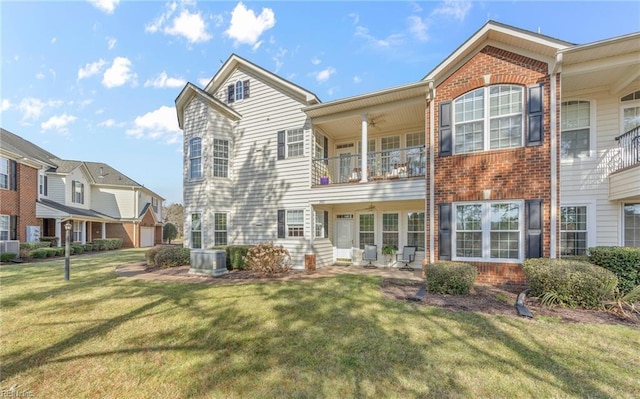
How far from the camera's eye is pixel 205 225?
1216cm

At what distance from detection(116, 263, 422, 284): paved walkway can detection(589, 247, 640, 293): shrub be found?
4.56 meters

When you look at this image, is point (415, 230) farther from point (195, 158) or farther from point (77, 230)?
point (77, 230)

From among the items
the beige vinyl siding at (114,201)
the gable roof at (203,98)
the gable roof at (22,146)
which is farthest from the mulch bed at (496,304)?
the beige vinyl siding at (114,201)

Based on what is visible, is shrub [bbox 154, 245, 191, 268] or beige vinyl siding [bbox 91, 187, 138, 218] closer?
shrub [bbox 154, 245, 191, 268]

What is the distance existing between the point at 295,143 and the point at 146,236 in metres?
25.6

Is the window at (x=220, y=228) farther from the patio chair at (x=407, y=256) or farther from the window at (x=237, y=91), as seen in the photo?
the patio chair at (x=407, y=256)

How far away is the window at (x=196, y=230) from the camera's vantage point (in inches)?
486

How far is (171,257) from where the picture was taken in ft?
38.5

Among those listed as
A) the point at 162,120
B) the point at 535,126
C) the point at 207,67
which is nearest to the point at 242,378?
the point at 535,126

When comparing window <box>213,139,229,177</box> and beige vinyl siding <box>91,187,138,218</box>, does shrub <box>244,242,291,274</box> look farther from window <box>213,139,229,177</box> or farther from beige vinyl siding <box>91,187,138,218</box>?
beige vinyl siding <box>91,187,138,218</box>

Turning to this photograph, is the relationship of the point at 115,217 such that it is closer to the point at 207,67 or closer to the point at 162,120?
the point at 162,120

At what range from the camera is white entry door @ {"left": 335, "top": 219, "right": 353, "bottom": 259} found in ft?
42.2

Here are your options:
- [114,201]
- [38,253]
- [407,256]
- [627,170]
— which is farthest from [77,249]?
[627,170]

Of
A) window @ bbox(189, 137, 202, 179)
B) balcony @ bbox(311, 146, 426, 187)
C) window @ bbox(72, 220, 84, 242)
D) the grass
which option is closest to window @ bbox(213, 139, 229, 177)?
window @ bbox(189, 137, 202, 179)
